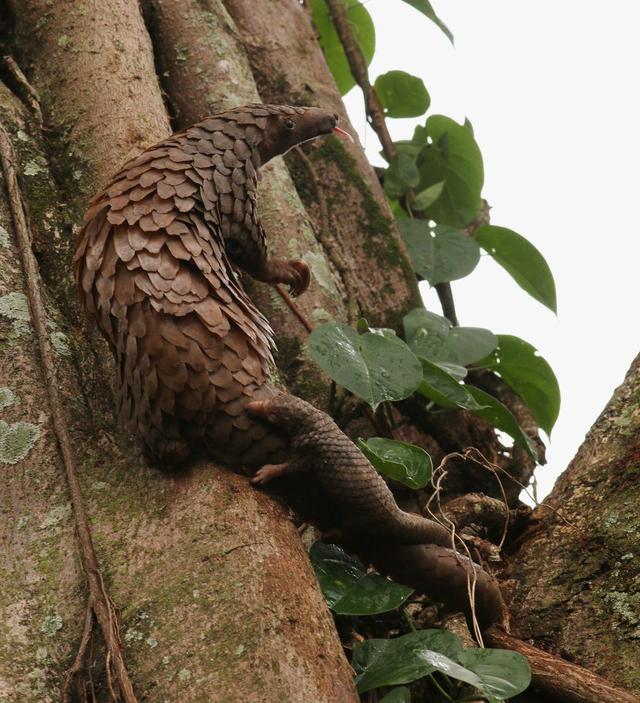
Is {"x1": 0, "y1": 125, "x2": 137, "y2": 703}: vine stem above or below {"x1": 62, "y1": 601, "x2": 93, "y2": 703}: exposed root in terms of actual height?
above

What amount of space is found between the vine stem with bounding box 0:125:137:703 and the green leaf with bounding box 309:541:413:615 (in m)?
0.44

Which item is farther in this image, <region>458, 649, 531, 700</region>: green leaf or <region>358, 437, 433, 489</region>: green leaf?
<region>358, 437, 433, 489</region>: green leaf

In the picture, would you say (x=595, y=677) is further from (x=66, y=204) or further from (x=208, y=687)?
(x=66, y=204)

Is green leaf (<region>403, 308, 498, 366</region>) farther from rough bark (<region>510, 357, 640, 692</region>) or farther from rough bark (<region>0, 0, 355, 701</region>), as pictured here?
rough bark (<region>0, 0, 355, 701</region>)

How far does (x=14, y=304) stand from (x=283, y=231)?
0.87m

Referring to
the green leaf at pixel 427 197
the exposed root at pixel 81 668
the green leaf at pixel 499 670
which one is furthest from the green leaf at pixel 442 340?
the exposed root at pixel 81 668

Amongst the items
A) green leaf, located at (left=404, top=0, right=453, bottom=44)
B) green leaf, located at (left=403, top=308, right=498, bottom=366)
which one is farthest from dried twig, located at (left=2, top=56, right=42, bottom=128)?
green leaf, located at (left=404, top=0, right=453, bottom=44)

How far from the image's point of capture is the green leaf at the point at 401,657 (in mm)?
1558

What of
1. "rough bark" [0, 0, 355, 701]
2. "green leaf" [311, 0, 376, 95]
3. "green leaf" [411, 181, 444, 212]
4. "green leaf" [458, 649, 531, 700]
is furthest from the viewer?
"green leaf" [311, 0, 376, 95]

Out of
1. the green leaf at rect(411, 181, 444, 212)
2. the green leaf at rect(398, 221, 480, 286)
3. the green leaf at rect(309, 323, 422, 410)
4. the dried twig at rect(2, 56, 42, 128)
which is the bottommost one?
the green leaf at rect(309, 323, 422, 410)

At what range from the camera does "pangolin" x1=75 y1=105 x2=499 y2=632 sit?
64.0 inches

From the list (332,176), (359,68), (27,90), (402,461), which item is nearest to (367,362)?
(402,461)

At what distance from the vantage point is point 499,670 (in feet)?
5.25

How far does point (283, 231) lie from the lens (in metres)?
2.56
